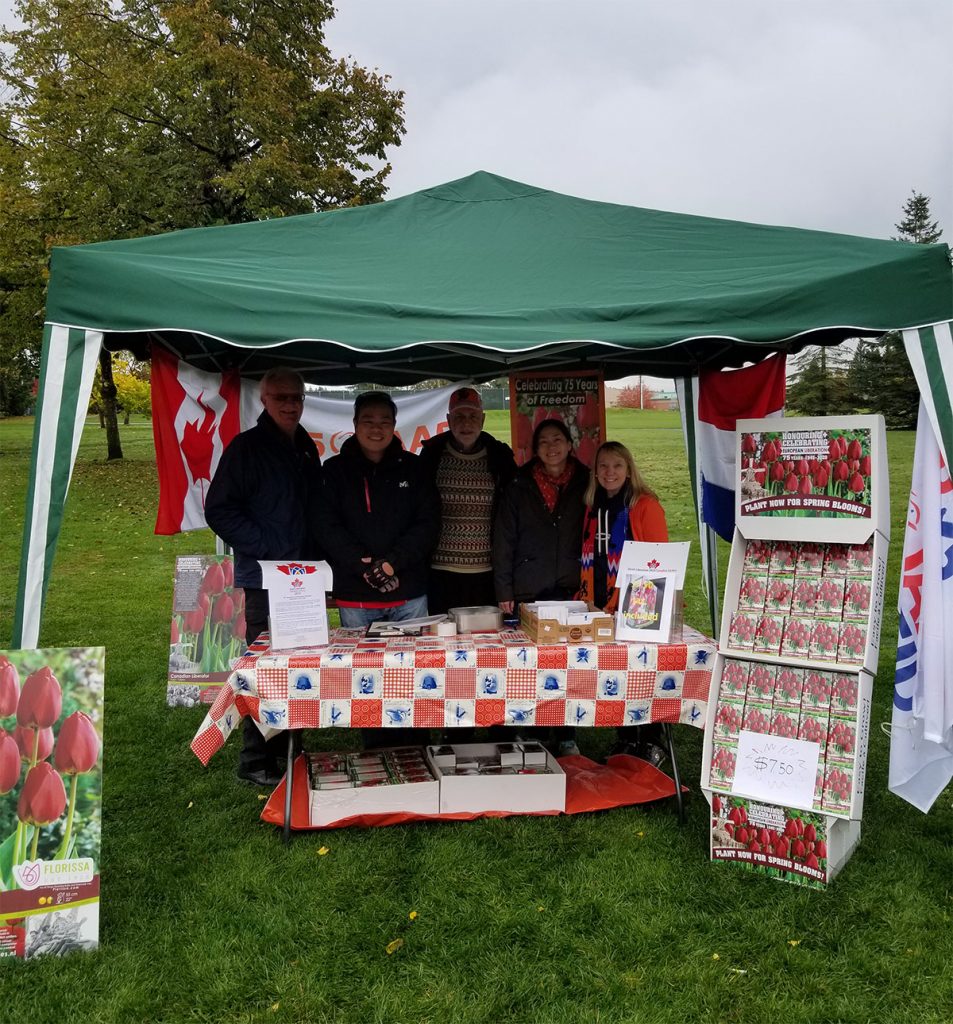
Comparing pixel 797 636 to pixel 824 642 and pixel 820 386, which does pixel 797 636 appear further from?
pixel 820 386

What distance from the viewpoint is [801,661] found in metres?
2.78

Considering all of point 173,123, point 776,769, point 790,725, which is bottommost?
point 776,769

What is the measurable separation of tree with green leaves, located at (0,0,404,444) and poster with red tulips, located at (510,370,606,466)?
7.81 m

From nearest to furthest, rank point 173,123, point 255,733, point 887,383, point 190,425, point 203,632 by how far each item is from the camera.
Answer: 1. point 255,733
2. point 190,425
3. point 203,632
4. point 173,123
5. point 887,383

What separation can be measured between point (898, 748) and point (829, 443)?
1073mm

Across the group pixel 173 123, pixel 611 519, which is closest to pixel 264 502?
pixel 611 519

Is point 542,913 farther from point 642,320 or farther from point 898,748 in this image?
point 642,320

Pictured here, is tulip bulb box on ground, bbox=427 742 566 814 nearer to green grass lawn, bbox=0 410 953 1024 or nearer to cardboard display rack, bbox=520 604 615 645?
green grass lawn, bbox=0 410 953 1024

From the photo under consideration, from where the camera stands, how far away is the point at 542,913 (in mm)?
2619

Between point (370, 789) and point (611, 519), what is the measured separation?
→ 1.41 metres

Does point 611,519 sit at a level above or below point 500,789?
above

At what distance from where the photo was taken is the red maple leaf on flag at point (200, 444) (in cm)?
413

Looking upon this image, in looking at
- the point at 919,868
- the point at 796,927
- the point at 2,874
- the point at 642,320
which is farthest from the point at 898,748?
the point at 2,874

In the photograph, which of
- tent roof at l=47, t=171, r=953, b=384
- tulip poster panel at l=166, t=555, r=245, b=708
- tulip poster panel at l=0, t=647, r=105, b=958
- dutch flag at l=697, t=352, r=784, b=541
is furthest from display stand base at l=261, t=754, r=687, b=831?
tent roof at l=47, t=171, r=953, b=384
